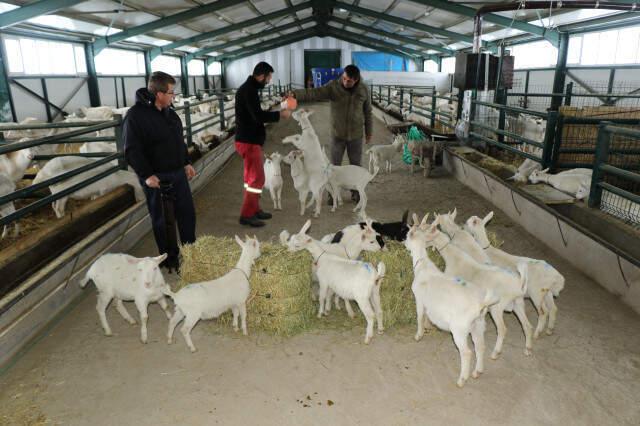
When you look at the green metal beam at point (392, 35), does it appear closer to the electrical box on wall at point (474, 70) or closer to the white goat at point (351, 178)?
the electrical box on wall at point (474, 70)

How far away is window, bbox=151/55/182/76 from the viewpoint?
2419 cm

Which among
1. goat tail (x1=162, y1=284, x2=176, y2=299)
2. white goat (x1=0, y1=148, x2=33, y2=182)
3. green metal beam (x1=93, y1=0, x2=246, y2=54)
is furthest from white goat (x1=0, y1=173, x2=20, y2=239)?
green metal beam (x1=93, y1=0, x2=246, y2=54)

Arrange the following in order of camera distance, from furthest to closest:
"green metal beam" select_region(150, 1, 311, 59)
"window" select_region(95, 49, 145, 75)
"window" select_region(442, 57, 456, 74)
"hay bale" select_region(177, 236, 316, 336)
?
1. "window" select_region(442, 57, 456, 74)
2. "green metal beam" select_region(150, 1, 311, 59)
3. "window" select_region(95, 49, 145, 75)
4. "hay bale" select_region(177, 236, 316, 336)

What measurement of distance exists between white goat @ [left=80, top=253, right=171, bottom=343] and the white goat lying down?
203cm

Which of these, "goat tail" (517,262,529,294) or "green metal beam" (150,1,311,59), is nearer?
"goat tail" (517,262,529,294)

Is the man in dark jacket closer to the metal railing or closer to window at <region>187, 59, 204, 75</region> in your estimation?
the metal railing

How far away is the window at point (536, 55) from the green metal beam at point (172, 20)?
11458mm

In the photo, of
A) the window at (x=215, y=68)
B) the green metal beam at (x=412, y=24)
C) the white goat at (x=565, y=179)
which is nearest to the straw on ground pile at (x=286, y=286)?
the white goat at (x=565, y=179)

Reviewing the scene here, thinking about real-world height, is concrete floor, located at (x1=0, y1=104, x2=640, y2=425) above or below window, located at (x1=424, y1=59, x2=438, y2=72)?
below

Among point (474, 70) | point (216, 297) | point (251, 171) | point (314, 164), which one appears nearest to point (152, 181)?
point (216, 297)

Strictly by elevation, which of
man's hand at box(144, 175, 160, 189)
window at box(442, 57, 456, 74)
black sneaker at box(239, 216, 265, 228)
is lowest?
black sneaker at box(239, 216, 265, 228)

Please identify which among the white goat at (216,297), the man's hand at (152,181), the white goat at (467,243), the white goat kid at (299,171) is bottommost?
the white goat at (216,297)

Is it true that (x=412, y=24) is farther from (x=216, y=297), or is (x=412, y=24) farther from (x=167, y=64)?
(x=216, y=297)

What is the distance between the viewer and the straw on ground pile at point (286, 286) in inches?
134
